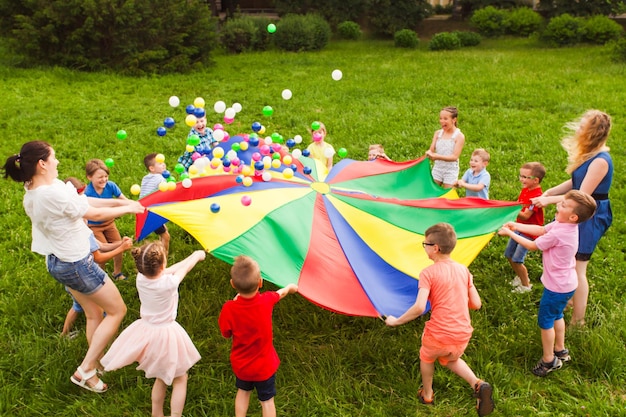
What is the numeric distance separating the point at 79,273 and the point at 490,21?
21446 mm

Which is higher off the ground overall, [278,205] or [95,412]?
[278,205]

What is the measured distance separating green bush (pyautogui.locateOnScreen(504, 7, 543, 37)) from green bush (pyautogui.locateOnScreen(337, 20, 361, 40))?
6137 mm

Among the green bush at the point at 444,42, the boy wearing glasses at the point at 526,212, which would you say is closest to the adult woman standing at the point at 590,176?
the boy wearing glasses at the point at 526,212

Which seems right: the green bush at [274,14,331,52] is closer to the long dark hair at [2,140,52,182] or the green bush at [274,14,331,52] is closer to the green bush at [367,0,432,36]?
the green bush at [367,0,432,36]

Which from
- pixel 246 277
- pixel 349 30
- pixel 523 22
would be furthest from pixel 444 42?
pixel 246 277

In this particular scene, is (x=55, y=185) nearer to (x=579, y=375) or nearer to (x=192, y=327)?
(x=192, y=327)

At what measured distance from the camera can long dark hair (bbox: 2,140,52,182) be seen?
3.51 m

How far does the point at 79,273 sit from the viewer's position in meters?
3.78

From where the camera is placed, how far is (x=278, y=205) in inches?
181

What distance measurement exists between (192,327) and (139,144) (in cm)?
520

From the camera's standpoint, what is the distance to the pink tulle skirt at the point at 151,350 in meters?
3.59

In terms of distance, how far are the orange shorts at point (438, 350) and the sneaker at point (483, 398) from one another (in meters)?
0.26

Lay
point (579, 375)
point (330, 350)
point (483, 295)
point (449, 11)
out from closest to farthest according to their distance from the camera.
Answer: point (579, 375), point (330, 350), point (483, 295), point (449, 11)

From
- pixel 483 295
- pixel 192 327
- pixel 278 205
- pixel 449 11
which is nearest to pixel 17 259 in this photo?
pixel 192 327
